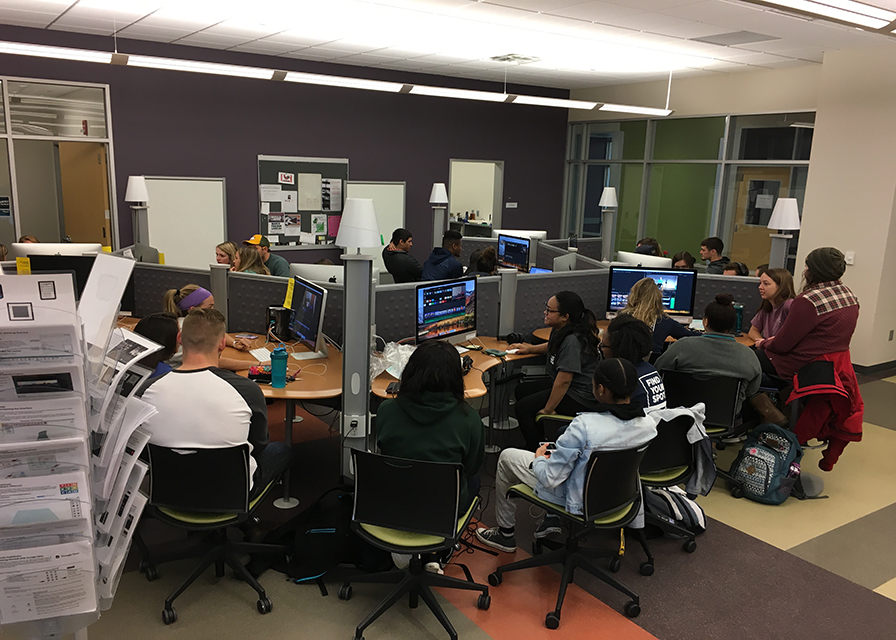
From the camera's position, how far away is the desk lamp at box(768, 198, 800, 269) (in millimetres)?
5355

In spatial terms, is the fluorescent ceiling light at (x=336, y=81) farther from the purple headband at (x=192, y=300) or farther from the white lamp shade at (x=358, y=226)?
the purple headband at (x=192, y=300)

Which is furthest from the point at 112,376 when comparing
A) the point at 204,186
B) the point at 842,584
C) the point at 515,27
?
the point at 204,186

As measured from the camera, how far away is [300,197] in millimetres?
8227

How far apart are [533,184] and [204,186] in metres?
4.86

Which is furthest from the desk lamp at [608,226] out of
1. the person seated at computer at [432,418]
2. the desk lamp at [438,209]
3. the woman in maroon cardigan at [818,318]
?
the person seated at computer at [432,418]

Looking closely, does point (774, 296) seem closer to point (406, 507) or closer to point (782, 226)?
point (782, 226)

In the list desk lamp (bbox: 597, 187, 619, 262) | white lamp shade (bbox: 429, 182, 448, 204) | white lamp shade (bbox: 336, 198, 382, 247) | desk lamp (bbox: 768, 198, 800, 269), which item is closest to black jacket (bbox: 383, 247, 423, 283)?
white lamp shade (bbox: 336, 198, 382, 247)

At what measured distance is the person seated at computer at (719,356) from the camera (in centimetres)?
364

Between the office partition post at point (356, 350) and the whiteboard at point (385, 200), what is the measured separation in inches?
227

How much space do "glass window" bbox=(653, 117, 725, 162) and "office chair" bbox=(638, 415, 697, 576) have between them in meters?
6.25

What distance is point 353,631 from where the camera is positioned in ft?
8.46

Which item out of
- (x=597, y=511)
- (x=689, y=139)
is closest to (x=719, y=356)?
(x=597, y=511)

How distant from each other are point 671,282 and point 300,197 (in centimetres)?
493

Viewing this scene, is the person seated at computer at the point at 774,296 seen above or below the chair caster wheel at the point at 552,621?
above
